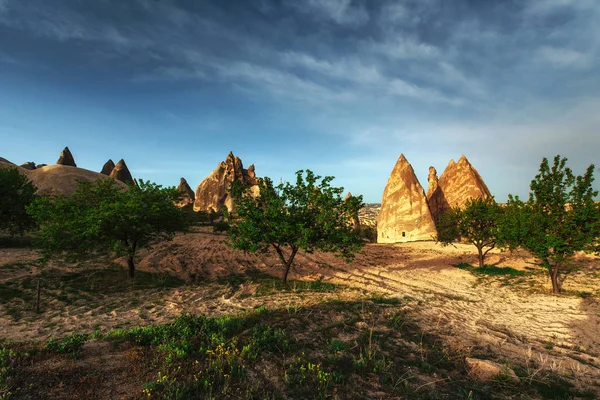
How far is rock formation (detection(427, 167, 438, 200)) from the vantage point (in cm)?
5975

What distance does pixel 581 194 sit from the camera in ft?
49.4

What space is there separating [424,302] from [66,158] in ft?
339

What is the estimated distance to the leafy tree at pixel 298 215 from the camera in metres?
14.4

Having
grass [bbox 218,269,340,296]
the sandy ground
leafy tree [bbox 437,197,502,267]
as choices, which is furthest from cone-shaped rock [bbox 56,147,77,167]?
leafy tree [bbox 437,197,502,267]

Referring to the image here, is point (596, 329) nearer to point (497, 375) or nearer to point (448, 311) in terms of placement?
point (448, 311)

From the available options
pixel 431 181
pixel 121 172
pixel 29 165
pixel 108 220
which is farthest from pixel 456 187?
pixel 29 165

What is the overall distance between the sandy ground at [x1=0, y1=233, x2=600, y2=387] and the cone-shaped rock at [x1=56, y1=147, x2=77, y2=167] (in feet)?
246

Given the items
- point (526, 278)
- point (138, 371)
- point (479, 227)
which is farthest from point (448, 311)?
point (479, 227)

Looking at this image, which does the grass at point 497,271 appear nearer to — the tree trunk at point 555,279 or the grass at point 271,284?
the tree trunk at point 555,279

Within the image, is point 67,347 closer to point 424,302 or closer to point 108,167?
point 424,302

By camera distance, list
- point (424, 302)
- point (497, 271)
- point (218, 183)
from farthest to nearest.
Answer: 1. point (218, 183)
2. point (497, 271)
3. point (424, 302)

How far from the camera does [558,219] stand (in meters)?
15.6

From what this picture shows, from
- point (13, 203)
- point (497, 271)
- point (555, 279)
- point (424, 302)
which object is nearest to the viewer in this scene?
point (424, 302)

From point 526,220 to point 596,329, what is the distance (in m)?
6.69
